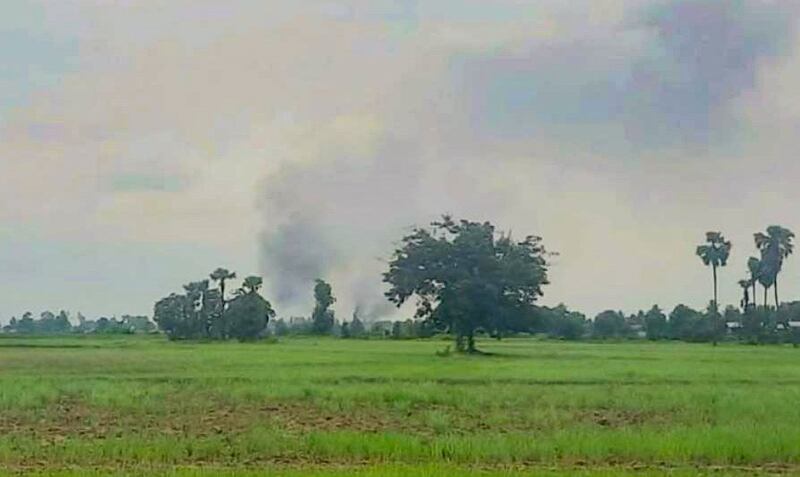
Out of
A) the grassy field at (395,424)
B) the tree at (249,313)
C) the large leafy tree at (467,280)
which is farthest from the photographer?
the tree at (249,313)

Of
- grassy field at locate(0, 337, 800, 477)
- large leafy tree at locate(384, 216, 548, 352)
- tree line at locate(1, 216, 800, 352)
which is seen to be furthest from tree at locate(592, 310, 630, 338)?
grassy field at locate(0, 337, 800, 477)

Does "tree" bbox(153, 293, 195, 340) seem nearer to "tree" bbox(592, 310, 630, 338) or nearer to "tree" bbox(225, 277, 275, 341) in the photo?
"tree" bbox(225, 277, 275, 341)

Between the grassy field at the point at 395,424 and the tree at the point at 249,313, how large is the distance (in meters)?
64.8

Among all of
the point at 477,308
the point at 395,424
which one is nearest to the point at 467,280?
the point at 477,308

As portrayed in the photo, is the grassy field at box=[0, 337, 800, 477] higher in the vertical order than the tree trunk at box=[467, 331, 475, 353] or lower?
lower

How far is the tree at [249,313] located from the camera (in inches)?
3967

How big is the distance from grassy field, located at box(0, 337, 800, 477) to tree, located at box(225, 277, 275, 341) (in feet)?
213

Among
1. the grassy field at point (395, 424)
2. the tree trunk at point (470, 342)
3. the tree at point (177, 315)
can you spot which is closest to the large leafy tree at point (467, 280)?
the tree trunk at point (470, 342)

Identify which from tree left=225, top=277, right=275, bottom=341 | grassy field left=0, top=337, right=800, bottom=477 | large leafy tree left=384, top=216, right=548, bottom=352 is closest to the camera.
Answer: grassy field left=0, top=337, right=800, bottom=477

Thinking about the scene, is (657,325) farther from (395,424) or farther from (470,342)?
(395,424)

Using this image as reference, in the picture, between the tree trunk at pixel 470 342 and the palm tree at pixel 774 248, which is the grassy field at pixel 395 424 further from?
the palm tree at pixel 774 248

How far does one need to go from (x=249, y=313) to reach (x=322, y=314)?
19763mm

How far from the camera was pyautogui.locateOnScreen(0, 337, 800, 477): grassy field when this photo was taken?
1560cm

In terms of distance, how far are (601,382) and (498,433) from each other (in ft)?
48.8
